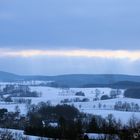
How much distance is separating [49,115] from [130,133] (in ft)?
156

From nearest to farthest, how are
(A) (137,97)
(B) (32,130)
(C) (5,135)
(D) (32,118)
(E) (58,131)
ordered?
1. (C) (5,135)
2. (E) (58,131)
3. (B) (32,130)
4. (D) (32,118)
5. (A) (137,97)

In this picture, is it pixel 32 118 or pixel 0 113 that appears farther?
pixel 0 113

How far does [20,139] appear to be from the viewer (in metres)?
42.0

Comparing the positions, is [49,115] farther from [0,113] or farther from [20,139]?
[20,139]

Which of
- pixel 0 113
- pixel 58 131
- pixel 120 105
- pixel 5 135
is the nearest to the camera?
pixel 5 135

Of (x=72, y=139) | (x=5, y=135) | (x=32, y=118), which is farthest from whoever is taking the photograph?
(x=32, y=118)

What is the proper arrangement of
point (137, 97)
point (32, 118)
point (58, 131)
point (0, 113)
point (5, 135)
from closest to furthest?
point (5, 135) < point (58, 131) < point (32, 118) < point (0, 113) < point (137, 97)

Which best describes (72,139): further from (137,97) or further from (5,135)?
(137,97)

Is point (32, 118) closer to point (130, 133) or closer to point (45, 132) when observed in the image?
point (45, 132)

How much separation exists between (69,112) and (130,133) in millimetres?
47847

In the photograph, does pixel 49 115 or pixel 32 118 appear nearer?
pixel 32 118

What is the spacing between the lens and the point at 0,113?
3371 inches

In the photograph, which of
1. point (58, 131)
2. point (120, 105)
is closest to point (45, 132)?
point (58, 131)

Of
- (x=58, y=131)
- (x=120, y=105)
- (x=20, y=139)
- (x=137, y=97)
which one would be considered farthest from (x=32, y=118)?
(x=137, y=97)
